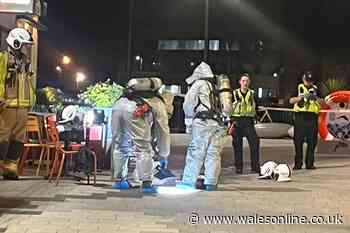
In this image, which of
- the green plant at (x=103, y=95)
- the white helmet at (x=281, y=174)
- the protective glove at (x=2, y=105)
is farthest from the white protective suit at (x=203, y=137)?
the protective glove at (x=2, y=105)

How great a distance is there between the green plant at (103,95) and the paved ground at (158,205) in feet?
4.58

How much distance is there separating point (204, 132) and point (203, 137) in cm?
8

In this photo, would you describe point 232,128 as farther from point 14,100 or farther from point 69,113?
point 14,100

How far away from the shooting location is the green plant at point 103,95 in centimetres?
1158

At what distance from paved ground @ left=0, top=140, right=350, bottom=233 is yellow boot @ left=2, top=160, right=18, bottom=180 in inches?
9.5

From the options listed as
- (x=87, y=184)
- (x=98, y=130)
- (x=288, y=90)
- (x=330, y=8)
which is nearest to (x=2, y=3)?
(x=98, y=130)

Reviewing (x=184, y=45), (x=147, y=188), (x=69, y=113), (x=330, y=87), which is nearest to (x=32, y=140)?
(x=69, y=113)

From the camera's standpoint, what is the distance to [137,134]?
30.3ft

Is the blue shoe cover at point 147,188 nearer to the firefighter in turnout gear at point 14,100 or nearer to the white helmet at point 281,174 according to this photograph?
the firefighter in turnout gear at point 14,100

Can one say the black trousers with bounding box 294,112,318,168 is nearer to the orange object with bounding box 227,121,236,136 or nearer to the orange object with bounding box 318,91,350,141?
the orange object with bounding box 227,121,236,136

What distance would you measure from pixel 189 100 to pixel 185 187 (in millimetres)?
1368

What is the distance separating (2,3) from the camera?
35.8ft

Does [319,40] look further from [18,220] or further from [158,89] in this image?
[18,220]

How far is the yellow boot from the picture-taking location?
33.3 feet
